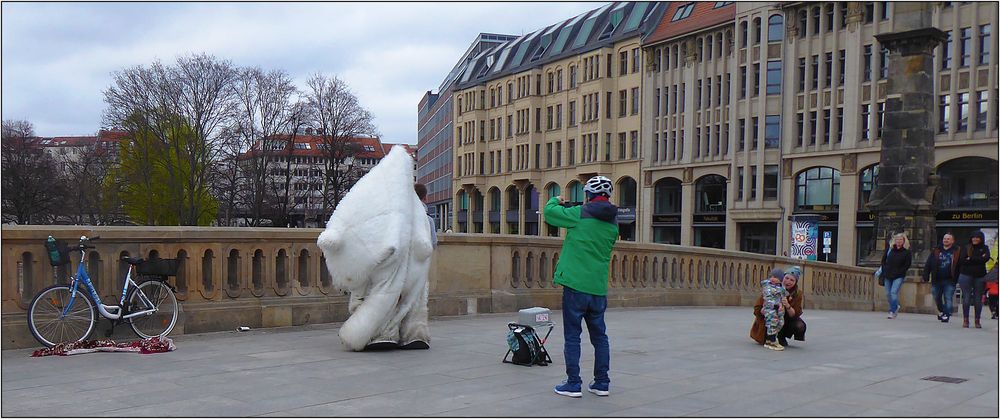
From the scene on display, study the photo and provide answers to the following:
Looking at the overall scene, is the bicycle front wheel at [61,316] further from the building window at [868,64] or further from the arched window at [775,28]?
the arched window at [775,28]

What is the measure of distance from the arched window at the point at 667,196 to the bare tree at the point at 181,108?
25.8m

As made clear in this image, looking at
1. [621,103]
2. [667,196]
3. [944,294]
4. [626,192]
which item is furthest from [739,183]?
[944,294]

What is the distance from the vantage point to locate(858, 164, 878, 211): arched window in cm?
4375

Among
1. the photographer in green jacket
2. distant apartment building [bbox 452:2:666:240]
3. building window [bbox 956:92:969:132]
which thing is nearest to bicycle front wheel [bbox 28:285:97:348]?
the photographer in green jacket

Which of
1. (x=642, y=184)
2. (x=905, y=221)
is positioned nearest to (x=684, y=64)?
(x=642, y=184)

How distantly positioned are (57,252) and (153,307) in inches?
40.4

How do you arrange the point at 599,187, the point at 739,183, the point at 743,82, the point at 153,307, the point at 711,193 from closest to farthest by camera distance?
1. the point at 599,187
2. the point at 153,307
3. the point at 743,82
4. the point at 739,183
5. the point at 711,193

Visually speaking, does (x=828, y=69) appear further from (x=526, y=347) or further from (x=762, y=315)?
(x=526, y=347)

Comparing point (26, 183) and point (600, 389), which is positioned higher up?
point (26, 183)

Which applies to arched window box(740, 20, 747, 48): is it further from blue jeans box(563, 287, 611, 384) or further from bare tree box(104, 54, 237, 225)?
blue jeans box(563, 287, 611, 384)

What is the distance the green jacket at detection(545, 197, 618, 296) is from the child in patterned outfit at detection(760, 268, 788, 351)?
3151 mm

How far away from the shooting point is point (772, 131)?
4859 cm

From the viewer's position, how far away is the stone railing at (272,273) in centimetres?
850

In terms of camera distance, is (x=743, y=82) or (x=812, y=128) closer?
(x=812, y=128)
